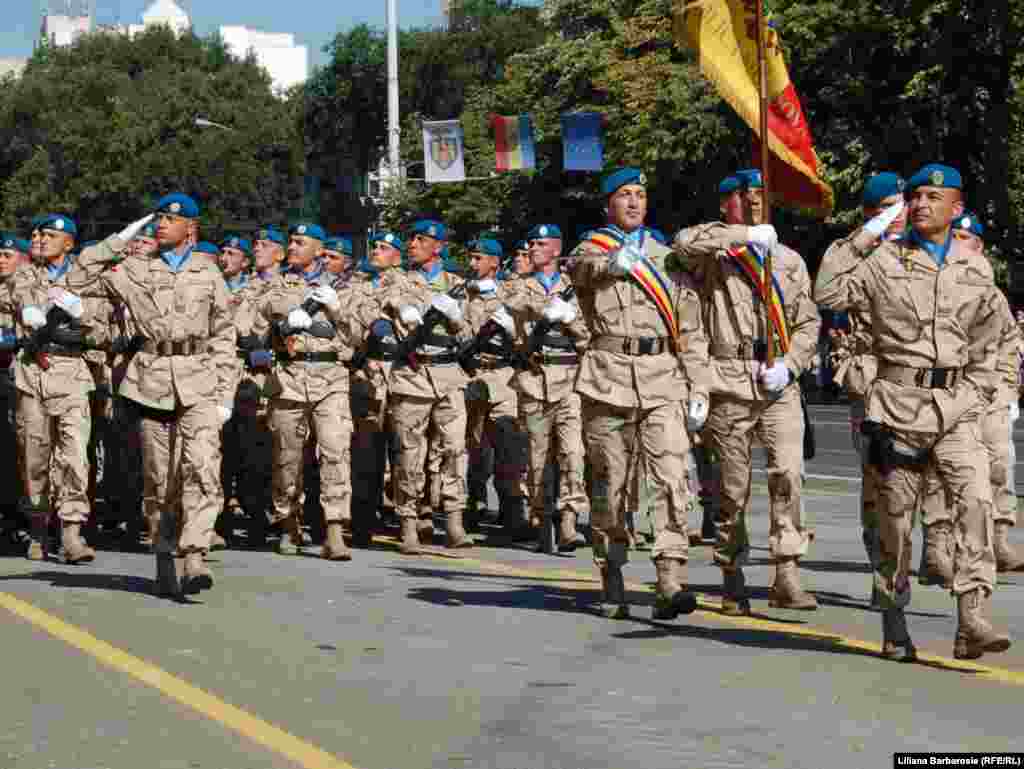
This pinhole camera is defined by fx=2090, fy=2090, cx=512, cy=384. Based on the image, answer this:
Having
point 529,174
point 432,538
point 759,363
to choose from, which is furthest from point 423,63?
point 759,363

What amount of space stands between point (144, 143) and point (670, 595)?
6874 centimetres

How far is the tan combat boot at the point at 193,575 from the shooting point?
37.2ft

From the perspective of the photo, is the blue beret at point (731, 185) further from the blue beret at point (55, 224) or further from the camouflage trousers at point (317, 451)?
the blue beret at point (55, 224)

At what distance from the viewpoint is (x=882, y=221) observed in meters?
10.2

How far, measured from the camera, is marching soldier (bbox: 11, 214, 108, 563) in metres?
13.9

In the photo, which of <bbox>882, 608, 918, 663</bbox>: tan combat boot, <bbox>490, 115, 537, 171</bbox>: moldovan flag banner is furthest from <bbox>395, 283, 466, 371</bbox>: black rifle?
<bbox>490, 115, 537, 171</bbox>: moldovan flag banner

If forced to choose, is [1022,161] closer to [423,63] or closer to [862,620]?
[862,620]

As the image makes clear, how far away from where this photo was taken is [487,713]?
794 centimetres

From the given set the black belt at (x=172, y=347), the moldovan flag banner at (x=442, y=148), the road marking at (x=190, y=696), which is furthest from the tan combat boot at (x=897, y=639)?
the moldovan flag banner at (x=442, y=148)

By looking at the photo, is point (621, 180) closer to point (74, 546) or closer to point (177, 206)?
point (177, 206)

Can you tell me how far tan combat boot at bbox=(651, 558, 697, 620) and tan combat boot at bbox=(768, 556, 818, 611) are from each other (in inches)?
35.1

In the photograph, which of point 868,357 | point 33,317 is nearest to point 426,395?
point 33,317

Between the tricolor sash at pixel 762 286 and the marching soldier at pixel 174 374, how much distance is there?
307 cm

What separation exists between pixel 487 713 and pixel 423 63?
73646 millimetres
